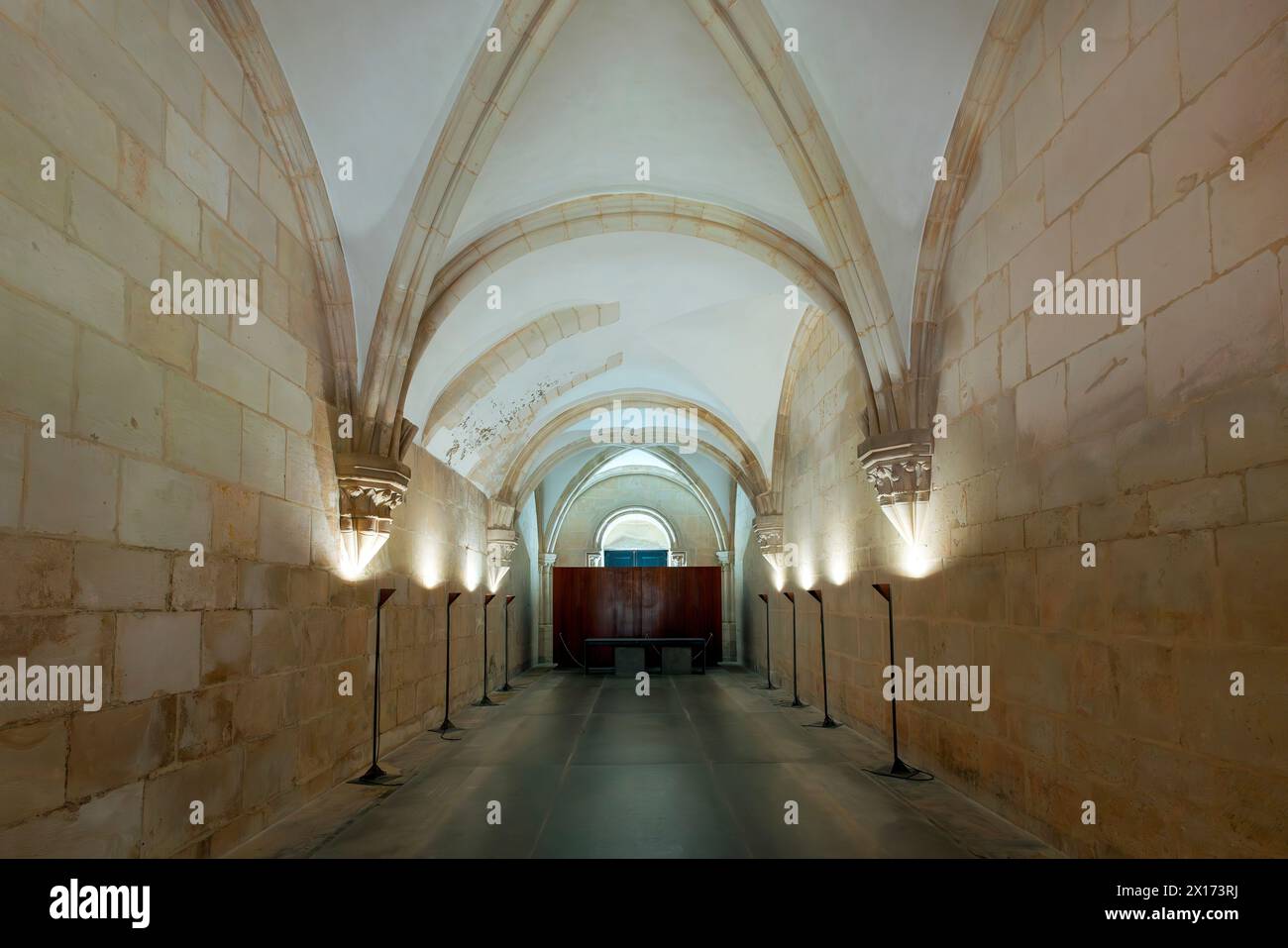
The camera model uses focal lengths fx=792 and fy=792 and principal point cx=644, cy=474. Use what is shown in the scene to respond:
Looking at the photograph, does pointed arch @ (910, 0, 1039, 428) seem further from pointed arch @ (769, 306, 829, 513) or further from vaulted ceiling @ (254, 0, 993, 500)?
pointed arch @ (769, 306, 829, 513)

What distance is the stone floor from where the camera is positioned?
3.78m

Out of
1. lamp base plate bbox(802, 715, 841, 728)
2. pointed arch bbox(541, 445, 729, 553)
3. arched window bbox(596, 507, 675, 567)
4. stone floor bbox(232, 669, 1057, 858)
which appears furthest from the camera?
arched window bbox(596, 507, 675, 567)

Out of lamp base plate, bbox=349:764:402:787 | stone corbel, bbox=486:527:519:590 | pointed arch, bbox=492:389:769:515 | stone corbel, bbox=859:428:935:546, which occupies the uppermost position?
pointed arch, bbox=492:389:769:515

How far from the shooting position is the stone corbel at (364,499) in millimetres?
5227

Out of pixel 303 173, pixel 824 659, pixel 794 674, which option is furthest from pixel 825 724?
pixel 303 173

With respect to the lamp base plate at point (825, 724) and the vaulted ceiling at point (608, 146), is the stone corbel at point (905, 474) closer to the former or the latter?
the vaulted ceiling at point (608, 146)

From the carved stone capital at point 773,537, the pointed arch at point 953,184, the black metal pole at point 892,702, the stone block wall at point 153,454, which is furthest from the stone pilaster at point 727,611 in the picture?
the stone block wall at point 153,454

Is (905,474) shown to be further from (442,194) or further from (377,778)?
(377,778)

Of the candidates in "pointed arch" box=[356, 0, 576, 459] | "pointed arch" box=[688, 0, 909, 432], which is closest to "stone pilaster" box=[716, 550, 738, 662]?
"pointed arch" box=[688, 0, 909, 432]

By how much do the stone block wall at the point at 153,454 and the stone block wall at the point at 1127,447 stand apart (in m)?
3.83

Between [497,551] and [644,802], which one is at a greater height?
[497,551]

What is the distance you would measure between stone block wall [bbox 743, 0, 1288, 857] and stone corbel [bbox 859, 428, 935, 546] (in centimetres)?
15

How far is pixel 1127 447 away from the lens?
3100 millimetres

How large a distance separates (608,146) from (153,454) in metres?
3.68
